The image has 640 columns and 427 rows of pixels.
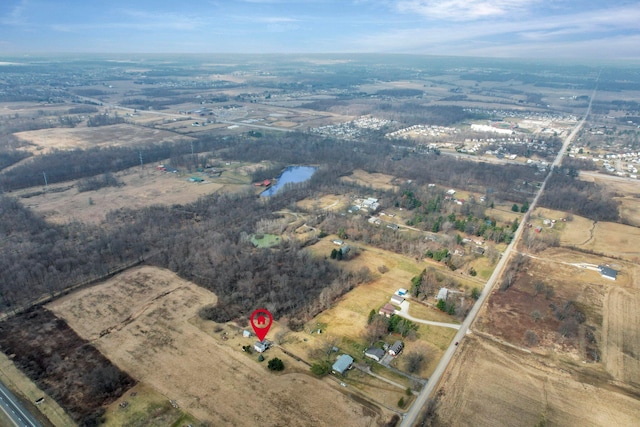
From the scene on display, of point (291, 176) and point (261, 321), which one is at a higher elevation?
point (291, 176)

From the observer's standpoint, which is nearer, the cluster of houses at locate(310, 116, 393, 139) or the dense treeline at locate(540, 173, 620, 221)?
the dense treeline at locate(540, 173, 620, 221)

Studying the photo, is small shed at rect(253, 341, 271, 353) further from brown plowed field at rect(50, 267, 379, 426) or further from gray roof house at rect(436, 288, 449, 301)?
gray roof house at rect(436, 288, 449, 301)

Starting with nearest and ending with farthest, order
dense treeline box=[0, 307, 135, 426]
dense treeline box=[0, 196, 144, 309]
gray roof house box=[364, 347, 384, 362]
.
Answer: dense treeline box=[0, 307, 135, 426]
gray roof house box=[364, 347, 384, 362]
dense treeline box=[0, 196, 144, 309]

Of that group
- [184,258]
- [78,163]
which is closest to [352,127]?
[78,163]

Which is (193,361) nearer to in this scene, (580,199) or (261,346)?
(261,346)

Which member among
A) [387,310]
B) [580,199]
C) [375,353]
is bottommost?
[375,353]

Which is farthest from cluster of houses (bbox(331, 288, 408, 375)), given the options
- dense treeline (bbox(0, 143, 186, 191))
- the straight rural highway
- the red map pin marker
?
dense treeline (bbox(0, 143, 186, 191))

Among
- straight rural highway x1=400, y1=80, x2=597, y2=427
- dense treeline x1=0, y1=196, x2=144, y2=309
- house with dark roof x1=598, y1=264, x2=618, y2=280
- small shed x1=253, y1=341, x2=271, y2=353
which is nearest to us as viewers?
straight rural highway x1=400, y1=80, x2=597, y2=427

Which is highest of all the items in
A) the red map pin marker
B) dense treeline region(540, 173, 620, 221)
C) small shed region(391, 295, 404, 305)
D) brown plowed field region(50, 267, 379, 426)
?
dense treeline region(540, 173, 620, 221)
